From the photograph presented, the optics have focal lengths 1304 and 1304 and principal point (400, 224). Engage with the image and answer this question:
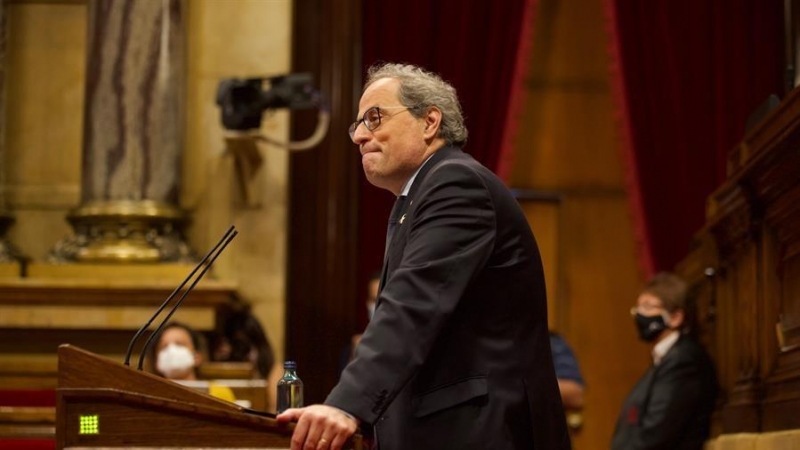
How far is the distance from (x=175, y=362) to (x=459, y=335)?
3224 millimetres

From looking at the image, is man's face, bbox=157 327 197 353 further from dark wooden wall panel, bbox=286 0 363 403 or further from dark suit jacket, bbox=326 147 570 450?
dark suit jacket, bbox=326 147 570 450

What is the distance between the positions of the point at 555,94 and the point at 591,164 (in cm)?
50

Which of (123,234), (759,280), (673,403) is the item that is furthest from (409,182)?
(123,234)

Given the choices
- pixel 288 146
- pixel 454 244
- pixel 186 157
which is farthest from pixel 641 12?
pixel 454 244

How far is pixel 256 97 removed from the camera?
22.1ft

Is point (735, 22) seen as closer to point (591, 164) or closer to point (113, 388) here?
point (591, 164)

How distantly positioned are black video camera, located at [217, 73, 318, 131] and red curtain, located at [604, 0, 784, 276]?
6.69ft

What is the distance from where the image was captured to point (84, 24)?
7621mm

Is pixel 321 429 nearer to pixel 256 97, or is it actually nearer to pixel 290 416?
pixel 290 416

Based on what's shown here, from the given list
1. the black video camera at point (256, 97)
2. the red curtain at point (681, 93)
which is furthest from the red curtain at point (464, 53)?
the black video camera at point (256, 97)

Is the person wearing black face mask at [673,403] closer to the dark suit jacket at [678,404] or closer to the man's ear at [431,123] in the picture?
the dark suit jacket at [678,404]

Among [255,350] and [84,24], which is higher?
[84,24]

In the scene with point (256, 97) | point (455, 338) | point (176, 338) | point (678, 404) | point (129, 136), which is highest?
point (256, 97)

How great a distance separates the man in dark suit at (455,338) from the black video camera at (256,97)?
3.91 metres
